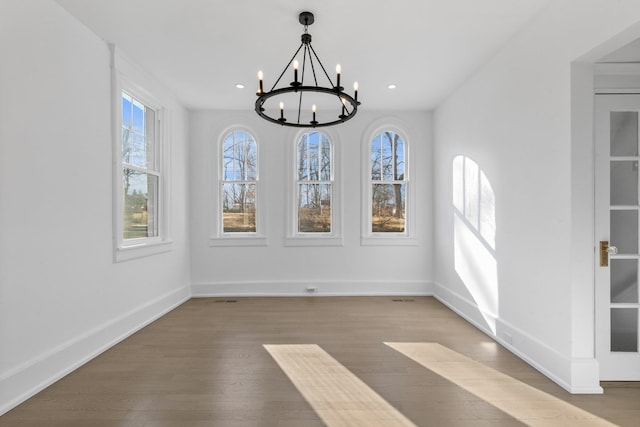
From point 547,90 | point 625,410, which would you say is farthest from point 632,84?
point 625,410

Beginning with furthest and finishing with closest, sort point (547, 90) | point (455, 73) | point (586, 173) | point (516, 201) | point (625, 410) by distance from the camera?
point (455, 73), point (516, 201), point (547, 90), point (586, 173), point (625, 410)

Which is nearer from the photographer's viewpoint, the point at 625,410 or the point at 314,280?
the point at 625,410

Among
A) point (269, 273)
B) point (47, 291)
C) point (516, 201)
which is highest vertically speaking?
point (516, 201)

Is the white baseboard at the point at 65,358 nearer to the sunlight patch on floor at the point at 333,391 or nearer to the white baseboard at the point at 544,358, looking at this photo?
the sunlight patch on floor at the point at 333,391

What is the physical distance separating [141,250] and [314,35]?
2881 mm

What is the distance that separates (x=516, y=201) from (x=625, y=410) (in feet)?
5.25

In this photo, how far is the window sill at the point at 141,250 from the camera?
10.1ft

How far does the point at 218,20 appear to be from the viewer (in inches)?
102

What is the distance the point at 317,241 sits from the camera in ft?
15.9

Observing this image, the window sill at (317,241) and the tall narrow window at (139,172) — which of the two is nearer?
the tall narrow window at (139,172)

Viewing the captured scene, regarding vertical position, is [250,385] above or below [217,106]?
below

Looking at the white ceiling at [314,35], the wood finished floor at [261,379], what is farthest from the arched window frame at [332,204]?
the wood finished floor at [261,379]

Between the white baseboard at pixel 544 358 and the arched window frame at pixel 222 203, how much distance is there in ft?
10.2

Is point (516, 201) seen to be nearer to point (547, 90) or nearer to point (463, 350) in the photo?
point (547, 90)
